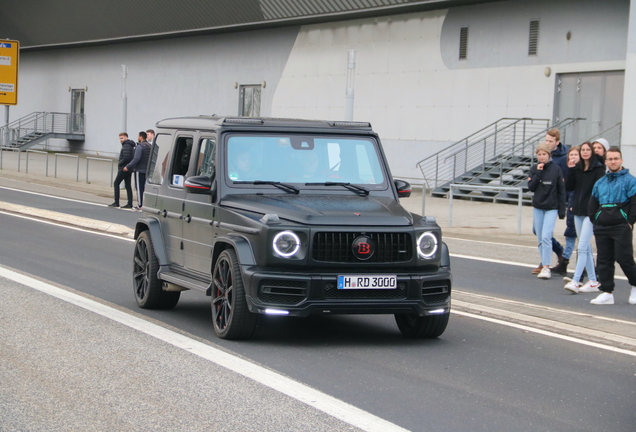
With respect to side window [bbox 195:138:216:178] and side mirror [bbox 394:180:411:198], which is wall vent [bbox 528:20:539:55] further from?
side window [bbox 195:138:216:178]

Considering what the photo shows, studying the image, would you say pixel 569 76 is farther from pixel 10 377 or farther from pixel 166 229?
pixel 10 377

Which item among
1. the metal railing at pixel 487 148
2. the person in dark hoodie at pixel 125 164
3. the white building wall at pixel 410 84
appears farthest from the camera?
the white building wall at pixel 410 84

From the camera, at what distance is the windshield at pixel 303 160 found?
8266 millimetres

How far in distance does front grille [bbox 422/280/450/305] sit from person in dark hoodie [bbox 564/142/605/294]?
13.3ft

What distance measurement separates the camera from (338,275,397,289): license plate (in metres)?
7.25

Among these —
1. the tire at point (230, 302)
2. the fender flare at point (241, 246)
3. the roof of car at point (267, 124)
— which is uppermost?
the roof of car at point (267, 124)

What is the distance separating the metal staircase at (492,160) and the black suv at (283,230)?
57.8 ft

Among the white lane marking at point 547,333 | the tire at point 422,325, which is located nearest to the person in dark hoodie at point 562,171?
the white lane marking at point 547,333

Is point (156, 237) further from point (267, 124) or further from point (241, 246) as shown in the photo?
point (241, 246)

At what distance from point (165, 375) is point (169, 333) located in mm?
1529

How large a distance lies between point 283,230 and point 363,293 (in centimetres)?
78

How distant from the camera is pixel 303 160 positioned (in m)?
8.38

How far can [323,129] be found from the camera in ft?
28.0

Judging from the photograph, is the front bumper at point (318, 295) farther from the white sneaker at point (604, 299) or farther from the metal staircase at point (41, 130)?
the metal staircase at point (41, 130)
